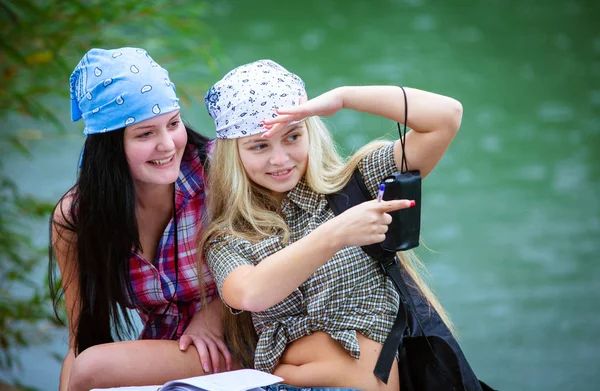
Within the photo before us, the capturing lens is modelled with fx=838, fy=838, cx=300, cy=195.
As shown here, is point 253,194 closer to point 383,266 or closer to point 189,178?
point 189,178

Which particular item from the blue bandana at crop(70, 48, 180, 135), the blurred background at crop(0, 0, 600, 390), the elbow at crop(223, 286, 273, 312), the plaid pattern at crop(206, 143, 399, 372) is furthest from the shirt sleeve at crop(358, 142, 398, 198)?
the blurred background at crop(0, 0, 600, 390)

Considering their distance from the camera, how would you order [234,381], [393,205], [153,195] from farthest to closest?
[153,195], [234,381], [393,205]

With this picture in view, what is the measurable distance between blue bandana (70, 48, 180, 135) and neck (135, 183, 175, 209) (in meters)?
0.24

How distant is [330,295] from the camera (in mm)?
1969

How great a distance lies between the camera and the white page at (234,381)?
5.82ft

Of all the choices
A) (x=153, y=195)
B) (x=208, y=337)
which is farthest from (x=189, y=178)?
(x=208, y=337)

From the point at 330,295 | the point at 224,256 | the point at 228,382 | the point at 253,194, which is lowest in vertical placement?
the point at 228,382

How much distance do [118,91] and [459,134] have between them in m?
4.11

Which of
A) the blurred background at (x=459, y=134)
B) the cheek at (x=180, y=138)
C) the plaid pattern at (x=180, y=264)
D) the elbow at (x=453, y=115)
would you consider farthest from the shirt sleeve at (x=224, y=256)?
the blurred background at (x=459, y=134)

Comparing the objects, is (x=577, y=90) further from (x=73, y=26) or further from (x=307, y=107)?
(x=307, y=107)

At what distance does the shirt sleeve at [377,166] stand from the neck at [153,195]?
56cm

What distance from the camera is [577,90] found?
19.9 feet

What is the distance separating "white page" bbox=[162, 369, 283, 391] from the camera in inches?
69.9

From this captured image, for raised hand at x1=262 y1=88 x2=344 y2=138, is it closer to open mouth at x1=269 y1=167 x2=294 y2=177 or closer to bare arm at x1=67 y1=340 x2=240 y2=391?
open mouth at x1=269 y1=167 x2=294 y2=177
